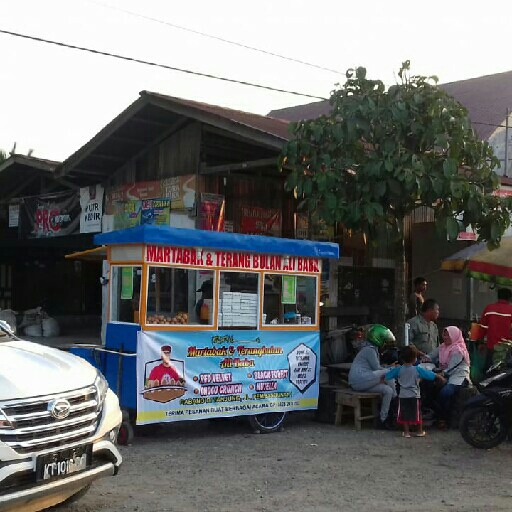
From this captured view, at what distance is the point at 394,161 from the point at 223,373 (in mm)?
3411

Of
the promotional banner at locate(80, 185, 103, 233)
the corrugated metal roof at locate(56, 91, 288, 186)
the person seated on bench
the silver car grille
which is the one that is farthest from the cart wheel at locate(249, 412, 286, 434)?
the promotional banner at locate(80, 185, 103, 233)

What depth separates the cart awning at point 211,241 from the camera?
746 centimetres

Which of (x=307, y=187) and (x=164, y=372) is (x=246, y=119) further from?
(x=164, y=372)

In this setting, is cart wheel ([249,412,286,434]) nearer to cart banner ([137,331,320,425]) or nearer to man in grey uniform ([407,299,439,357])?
cart banner ([137,331,320,425])

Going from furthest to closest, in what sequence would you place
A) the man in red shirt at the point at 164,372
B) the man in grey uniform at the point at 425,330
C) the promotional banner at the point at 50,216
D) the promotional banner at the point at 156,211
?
the promotional banner at the point at 50,216 → the promotional banner at the point at 156,211 → the man in grey uniform at the point at 425,330 → the man in red shirt at the point at 164,372

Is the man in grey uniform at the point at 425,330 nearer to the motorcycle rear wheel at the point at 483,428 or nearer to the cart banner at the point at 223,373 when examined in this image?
the cart banner at the point at 223,373

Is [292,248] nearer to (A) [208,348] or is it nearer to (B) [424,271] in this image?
(A) [208,348]

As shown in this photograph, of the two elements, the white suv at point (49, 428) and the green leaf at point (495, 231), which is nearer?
the white suv at point (49, 428)

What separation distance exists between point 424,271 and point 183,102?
19.9 ft

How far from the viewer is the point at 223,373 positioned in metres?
8.02

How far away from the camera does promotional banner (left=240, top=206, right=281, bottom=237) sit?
1324 centimetres

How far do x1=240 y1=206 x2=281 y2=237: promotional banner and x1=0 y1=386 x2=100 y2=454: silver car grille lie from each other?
8.43 m

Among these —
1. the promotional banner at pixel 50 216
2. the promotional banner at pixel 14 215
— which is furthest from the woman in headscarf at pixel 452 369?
the promotional banner at pixel 14 215

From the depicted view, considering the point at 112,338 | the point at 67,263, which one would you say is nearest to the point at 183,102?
the point at 112,338
